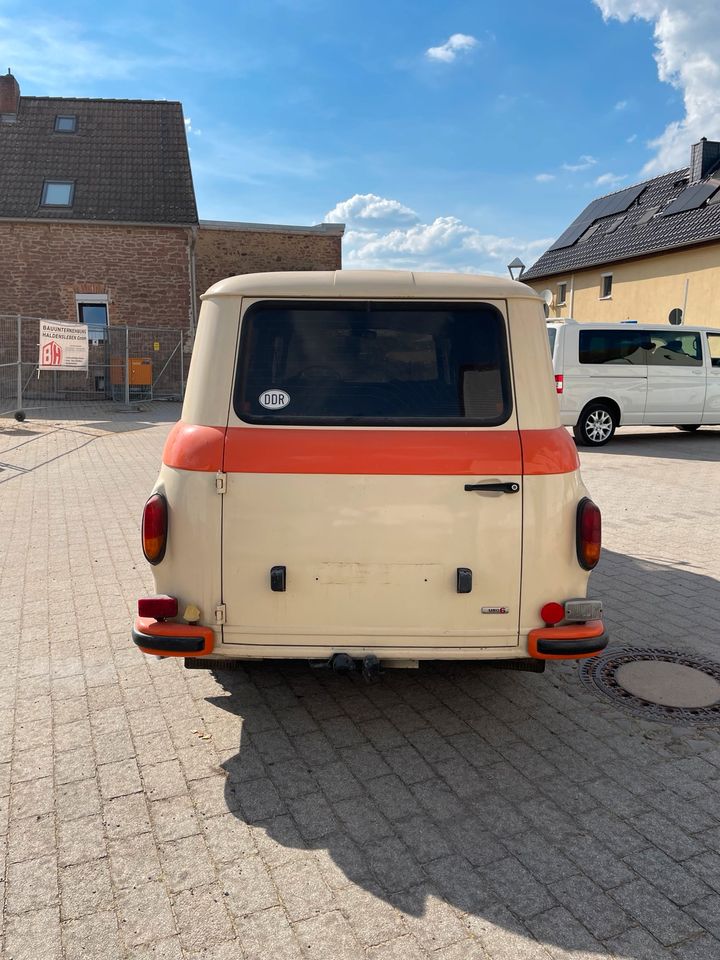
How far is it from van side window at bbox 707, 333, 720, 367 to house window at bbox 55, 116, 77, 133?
21.8m

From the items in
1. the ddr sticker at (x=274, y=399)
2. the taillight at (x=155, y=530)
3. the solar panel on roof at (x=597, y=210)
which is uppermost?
the solar panel on roof at (x=597, y=210)

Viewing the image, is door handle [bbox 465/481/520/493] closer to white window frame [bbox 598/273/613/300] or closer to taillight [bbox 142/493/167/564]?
taillight [bbox 142/493/167/564]

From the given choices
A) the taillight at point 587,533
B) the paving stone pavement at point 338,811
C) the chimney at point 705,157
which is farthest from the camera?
the chimney at point 705,157

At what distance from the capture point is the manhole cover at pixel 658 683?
3820 mm

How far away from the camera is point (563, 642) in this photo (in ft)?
10.3

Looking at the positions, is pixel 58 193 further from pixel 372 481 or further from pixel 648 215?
pixel 372 481

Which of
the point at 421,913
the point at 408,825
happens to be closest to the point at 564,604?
the point at 408,825

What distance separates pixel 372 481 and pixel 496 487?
514 mm

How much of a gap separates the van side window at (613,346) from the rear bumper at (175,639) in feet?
36.6

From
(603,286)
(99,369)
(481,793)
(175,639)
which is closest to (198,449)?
(175,639)

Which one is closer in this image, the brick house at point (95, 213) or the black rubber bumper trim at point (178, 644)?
the black rubber bumper trim at point (178, 644)

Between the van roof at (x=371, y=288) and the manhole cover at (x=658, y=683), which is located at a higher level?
the van roof at (x=371, y=288)

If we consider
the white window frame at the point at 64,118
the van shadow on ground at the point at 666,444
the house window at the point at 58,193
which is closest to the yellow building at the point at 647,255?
the van shadow on ground at the point at 666,444

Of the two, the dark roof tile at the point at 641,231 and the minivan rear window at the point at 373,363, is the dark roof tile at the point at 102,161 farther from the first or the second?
the minivan rear window at the point at 373,363
